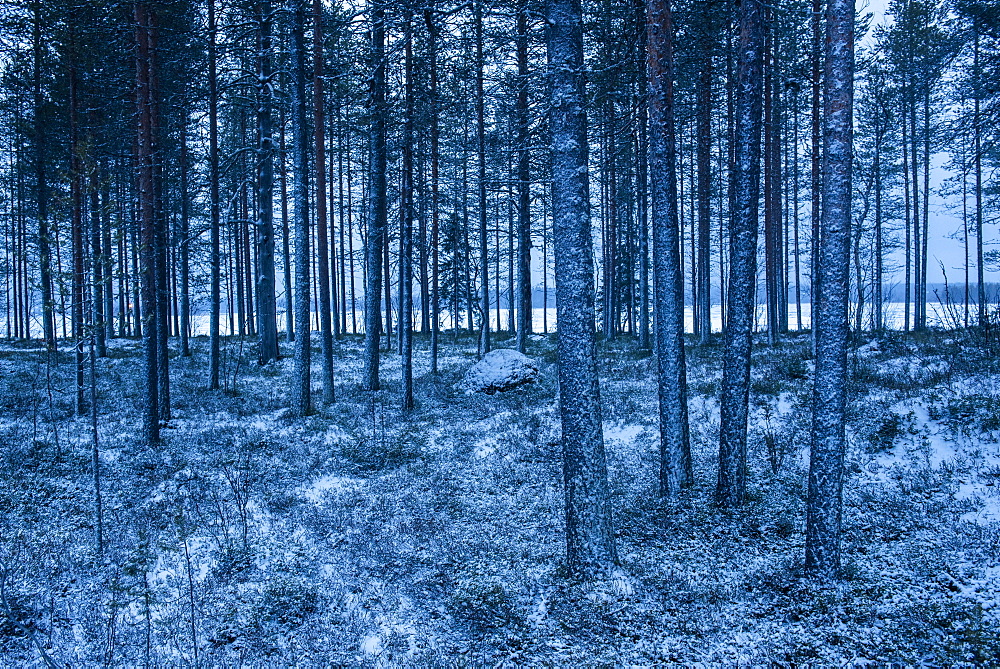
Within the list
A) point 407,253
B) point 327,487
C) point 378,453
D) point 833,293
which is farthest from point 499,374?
point 833,293

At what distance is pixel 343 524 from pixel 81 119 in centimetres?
1542

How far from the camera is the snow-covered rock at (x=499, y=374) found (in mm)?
15594

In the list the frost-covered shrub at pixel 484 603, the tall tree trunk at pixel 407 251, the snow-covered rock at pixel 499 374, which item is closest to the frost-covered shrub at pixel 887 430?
the frost-covered shrub at pixel 484 603

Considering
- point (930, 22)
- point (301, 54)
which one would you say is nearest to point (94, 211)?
point (301, 54)

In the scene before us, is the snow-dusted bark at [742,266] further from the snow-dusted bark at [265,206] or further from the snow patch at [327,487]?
the snow-dusted bark at [265,206]

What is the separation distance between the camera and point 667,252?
23.9 feet

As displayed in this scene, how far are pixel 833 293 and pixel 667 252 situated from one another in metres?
2.57

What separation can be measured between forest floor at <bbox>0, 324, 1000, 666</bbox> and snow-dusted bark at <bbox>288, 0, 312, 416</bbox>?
1321 mm

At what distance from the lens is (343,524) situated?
24.0 ft

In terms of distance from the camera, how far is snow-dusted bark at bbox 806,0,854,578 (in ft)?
16.0

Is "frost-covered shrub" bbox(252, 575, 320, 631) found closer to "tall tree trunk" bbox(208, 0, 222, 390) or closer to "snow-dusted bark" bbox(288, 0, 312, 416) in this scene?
"snow-dusted bark" bbox(288, 0, 312, 416)

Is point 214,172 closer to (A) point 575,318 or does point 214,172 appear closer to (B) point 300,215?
(B) point 300,215

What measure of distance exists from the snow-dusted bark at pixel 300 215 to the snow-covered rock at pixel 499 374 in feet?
16.6

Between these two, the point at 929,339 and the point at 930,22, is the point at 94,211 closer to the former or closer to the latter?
the point at 929,339
